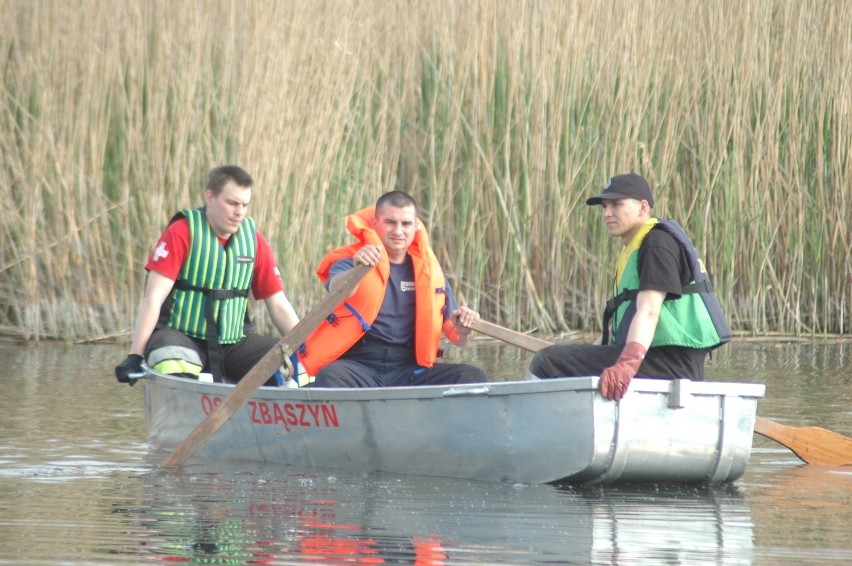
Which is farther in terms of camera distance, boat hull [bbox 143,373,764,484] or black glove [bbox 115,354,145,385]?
black glove [bbox 115,354,145,385]

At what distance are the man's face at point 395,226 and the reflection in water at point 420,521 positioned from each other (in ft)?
3.28

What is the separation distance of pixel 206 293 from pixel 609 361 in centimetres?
186

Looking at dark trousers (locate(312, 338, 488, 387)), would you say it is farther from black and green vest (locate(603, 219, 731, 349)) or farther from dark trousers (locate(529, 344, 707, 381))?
black and green vest (locate(603, 219, 731, 349))

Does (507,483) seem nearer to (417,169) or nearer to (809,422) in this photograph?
(809,422)

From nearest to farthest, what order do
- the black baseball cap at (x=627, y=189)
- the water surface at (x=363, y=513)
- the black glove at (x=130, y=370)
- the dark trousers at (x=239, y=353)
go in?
the water surface at (x=363, y=513) < the black baseball cap at (x=627, y=189) < the black glove at (x=130, y=370) < the dark trousers at (x=239, y=353)

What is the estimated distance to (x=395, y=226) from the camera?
6414 mm

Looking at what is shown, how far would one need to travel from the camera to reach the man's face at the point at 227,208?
21.8 feet

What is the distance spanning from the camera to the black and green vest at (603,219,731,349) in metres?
5.82

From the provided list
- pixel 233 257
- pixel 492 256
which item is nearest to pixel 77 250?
pixel 492 256

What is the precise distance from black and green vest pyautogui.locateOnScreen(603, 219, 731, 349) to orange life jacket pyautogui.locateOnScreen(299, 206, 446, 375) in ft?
2.97

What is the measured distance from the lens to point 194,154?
31.6ft

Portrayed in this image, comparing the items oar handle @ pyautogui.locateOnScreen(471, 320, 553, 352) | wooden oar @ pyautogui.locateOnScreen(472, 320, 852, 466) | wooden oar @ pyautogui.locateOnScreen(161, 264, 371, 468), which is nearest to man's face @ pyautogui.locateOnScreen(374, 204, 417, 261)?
wooden oar @ pyautogui.locateOnScreen(161, 264, 371, 468)

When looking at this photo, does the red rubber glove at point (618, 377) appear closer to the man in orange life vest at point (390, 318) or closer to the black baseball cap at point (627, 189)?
the black baseball cap at point (627, 189)

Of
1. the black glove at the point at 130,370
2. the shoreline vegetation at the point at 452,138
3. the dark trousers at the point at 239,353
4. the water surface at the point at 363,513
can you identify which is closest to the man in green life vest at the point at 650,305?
the water surface at the point at 363,513
